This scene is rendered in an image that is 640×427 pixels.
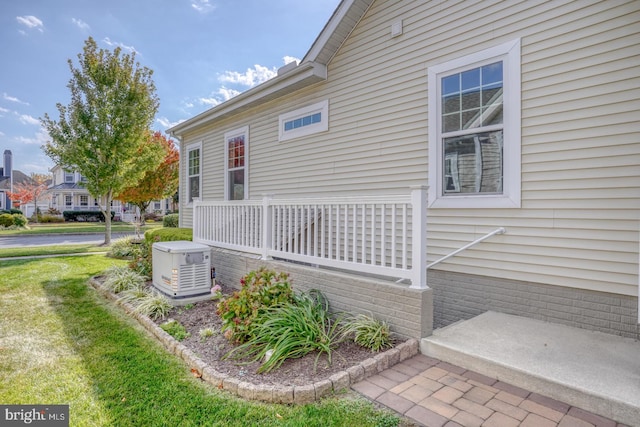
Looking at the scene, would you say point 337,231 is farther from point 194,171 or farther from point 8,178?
point 8,178

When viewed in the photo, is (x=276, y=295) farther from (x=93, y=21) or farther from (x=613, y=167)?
(x=93, y=21)

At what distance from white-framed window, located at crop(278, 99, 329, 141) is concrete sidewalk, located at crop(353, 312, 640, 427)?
408cm

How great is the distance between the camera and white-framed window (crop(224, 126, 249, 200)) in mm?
7742

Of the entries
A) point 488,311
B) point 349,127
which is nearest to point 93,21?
point 349,127

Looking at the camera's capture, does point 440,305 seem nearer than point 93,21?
Yes

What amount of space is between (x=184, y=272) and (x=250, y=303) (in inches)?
74.2

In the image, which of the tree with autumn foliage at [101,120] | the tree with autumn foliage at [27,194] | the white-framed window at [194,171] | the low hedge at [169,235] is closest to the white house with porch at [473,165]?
the low hedge at [169,235]

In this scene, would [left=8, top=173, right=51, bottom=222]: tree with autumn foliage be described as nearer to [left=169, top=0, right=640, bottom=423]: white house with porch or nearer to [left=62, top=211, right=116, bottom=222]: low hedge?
[left=62, top=211, right=116, bottom=222]: low hedge

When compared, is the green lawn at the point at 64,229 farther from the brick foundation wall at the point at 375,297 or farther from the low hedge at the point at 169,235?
the brick foundation wall at the point at 375,297

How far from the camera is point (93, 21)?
10.8m

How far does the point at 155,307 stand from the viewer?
4.46 meters

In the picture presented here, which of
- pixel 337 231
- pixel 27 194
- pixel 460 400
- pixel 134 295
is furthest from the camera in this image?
pixel 27 194

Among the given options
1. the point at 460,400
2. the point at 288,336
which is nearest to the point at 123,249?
the point at 288,336

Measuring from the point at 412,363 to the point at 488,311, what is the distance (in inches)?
60.1
